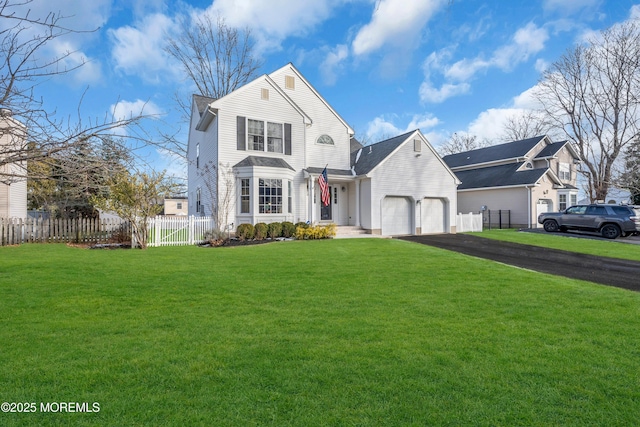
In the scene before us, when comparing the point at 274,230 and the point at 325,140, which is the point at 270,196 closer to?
the point at 274,230

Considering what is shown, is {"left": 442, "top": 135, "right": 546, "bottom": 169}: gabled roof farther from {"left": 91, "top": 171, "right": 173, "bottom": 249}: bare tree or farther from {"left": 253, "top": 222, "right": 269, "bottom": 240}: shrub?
{"left": 91, "top": 171, "right": 173, "bottom": 249}: bare tree

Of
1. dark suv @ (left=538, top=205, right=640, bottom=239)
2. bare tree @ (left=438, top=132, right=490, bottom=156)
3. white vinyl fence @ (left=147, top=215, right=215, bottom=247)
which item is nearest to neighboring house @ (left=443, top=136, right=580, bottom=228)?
dark suv @ (left=538, top=205, right=640, bottom=239)

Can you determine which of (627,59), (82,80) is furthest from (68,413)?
(627,59)

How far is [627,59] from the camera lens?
2748 centimetres

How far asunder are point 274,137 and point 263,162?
1.85m

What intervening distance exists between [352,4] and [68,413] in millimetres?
5754

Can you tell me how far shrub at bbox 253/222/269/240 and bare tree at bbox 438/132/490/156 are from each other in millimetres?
40462

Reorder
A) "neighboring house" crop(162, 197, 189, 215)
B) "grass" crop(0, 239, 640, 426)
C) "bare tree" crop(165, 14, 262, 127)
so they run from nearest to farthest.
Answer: "grass" crop(0, 239, 640, 426)
"bare tree" crop(165, 14, 262, 127)
"neighboring house" crop(162, 197, 189, 215)

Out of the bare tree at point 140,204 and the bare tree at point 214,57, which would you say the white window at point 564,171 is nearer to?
the bare tree at point 214,57

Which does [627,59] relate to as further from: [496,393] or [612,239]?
[496,393]

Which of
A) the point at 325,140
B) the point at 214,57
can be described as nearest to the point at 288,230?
the point at 325,140

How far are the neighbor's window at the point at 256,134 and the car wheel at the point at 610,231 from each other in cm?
1825

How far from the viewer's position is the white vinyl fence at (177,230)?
13847mm

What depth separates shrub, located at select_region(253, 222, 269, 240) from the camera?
49.7ft
